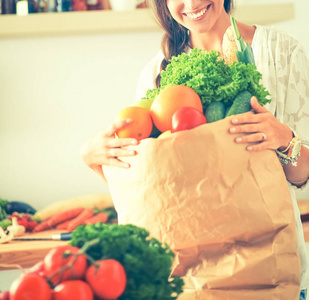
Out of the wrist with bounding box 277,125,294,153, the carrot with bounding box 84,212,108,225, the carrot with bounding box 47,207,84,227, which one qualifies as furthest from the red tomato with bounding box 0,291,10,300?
the carrot with bounding box 47,207,84,227

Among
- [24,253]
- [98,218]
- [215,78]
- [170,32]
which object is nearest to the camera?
[215,78]

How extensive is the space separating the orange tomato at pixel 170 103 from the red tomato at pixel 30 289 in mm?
401

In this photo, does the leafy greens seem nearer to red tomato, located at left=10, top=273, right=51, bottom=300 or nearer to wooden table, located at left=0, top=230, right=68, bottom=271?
red tomato, located at left=10, top=273, right=51, bottom=300

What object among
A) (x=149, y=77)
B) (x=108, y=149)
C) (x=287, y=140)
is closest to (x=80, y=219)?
(x=149, y=77)

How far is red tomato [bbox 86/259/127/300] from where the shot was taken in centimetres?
66

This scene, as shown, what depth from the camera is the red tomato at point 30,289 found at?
63cm

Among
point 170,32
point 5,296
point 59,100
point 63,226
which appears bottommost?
point 63,226

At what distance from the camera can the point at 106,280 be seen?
2.15 ft

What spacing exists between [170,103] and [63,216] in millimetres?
1464

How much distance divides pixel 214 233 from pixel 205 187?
0.28 feet

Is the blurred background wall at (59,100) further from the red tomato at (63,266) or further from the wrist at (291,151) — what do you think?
the red tomato at (63,266)

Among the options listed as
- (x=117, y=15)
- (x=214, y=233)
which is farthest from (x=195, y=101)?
(x=117, y=15)

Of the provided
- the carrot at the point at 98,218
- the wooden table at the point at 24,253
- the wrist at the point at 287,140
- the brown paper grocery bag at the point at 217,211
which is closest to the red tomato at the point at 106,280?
the brown paper grocery bag at the point at 217,211

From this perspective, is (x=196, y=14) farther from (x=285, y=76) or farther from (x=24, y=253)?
(x=24, y=253)
